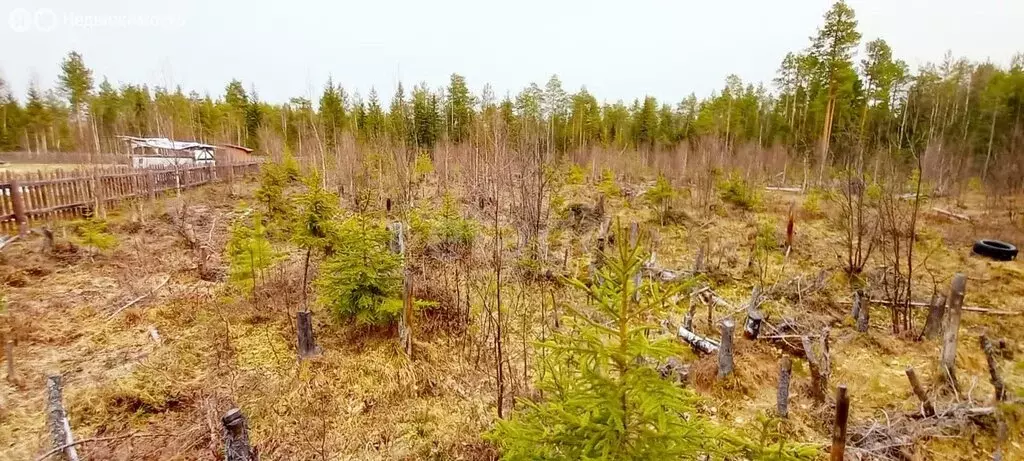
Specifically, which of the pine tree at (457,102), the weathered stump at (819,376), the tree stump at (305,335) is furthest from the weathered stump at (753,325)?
the pine tree at (457,102)

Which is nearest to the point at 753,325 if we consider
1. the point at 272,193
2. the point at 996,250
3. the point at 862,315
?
the point at 862,315

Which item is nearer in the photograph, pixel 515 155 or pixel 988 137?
pixel 515 155

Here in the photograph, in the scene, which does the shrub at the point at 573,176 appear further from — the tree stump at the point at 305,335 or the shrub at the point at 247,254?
the tree stump at the point at 305,335

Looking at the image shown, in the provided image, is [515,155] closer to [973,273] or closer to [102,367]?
[102,367]

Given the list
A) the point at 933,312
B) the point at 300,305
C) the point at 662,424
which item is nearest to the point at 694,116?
the point at 933,312

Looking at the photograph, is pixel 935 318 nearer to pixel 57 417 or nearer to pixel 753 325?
pixel 753 325
